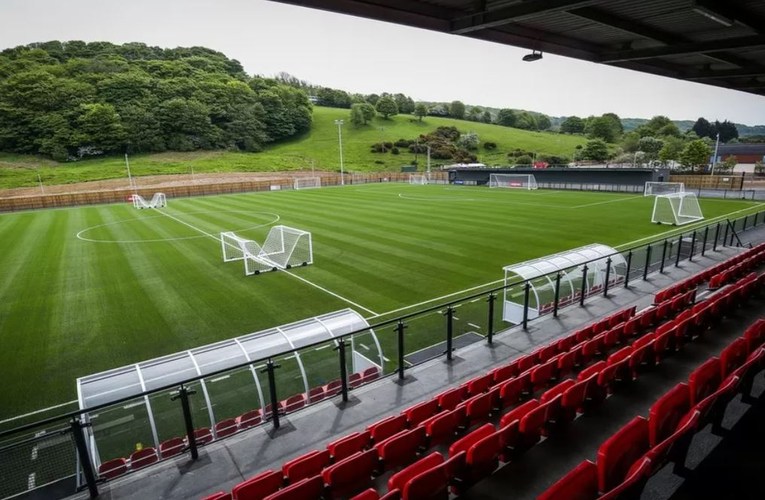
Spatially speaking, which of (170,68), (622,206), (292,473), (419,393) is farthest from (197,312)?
(170,68)

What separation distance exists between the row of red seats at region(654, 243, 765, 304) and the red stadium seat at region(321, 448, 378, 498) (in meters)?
9.19

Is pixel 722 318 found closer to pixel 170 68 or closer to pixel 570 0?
pixel 570 0

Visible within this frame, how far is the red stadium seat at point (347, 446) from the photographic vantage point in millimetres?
4988

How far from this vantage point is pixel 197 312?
1363 centimetres

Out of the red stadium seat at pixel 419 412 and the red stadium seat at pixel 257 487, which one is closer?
the red stadium seat at pixel 257 487

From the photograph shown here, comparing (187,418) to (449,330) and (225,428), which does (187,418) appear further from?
(449,330)

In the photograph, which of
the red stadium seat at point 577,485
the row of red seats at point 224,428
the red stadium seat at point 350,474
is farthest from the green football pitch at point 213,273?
the red stadium seat at point 577,485

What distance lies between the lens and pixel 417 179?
72.9 metres

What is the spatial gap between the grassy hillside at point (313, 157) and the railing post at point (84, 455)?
7055cm

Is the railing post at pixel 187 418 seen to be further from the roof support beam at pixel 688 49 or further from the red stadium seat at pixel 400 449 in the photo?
the roof support beam at pixel 688 49

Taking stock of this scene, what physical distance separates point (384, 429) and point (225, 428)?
10.9 feet

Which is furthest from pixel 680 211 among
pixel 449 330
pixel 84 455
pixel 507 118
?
pixel 507 118

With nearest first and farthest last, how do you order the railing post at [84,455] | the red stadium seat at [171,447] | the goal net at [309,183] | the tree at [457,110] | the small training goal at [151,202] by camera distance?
the railing post at [84,455] < the red stadium seat at [171,447] < the small training goal at [151,202] < the goal net at [309,183] < the tree at [457,110]

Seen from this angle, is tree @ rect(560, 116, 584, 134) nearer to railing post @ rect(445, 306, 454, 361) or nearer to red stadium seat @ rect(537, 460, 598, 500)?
railing post @ rect(445, 306, 454, 361)
